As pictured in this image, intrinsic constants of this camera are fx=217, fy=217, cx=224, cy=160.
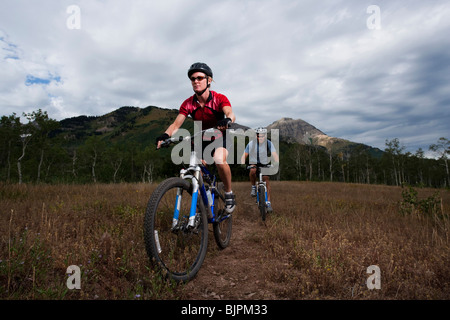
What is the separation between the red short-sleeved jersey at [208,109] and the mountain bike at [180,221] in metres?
0.54

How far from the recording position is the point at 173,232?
9.03ft

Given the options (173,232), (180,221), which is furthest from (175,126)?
(173,232)

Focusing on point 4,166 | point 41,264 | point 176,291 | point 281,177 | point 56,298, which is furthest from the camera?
point 281,177

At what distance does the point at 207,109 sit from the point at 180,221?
1912 mm

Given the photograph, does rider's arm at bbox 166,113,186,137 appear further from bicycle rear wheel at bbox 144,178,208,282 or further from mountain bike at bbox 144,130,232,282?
bicycle rear wheel at bbox 144,178,208,282

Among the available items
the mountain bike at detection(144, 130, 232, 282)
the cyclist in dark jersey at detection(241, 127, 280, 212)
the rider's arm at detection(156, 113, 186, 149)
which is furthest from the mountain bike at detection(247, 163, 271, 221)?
the rider's arm at detection(156, 113, 186, 149)

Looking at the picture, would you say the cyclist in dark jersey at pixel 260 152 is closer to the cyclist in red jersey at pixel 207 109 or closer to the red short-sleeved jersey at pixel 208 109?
the cyclist in red jersey at pixel 207 109

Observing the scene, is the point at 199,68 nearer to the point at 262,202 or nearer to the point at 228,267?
the point at 228,267

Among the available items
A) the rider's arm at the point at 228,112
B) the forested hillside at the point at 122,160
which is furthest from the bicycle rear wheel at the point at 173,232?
the forested hillside at the point at 122,160

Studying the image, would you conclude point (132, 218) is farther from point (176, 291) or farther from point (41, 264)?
point (176, 291)
